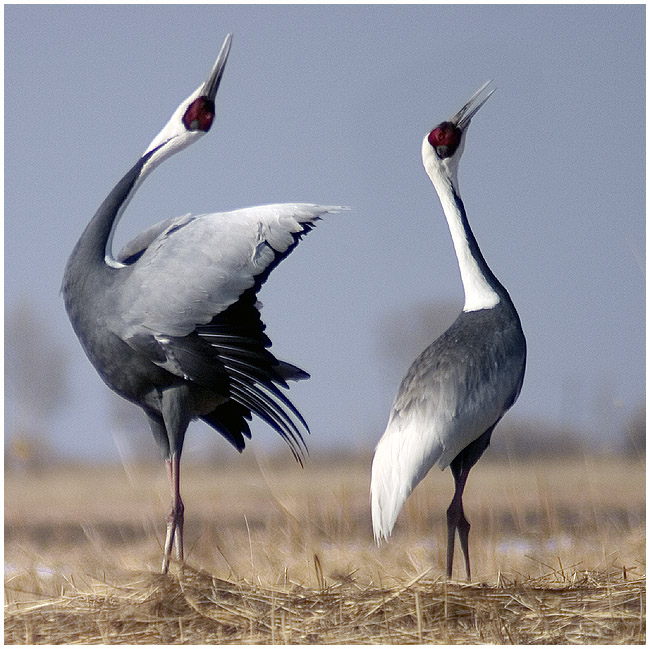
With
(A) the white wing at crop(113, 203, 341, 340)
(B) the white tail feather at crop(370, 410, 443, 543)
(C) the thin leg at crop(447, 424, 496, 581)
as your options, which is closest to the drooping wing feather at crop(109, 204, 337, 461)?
(A) the white wing at crop(113, 203, 341, 340)

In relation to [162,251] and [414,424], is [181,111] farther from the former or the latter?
[414,424]

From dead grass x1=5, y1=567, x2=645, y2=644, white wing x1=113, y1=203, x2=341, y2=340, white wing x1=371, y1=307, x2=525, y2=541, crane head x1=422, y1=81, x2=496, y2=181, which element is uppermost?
crane head x1=422, y1=81, x2=496, y2=181

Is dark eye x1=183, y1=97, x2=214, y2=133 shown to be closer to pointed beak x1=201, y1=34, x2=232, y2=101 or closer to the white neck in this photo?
pointed beak x1=201, y1=34, x2=232, y2=101

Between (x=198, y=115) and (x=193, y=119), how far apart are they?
0.02m

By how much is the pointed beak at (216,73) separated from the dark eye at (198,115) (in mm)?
30

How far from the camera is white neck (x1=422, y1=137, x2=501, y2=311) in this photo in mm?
3604

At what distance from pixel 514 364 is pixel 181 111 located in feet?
4.84

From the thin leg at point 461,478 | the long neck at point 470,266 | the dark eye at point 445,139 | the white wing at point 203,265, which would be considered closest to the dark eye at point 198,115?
the white wing at point 203,265

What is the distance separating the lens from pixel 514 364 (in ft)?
11.6

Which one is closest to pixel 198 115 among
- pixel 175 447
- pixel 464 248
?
pixel 464 248

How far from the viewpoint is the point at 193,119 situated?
370 cm

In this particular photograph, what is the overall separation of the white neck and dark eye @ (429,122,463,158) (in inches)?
1.0

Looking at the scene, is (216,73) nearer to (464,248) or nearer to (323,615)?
(464,248)

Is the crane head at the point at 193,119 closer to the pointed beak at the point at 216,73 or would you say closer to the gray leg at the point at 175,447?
the pointed beak at the point at 216,73
